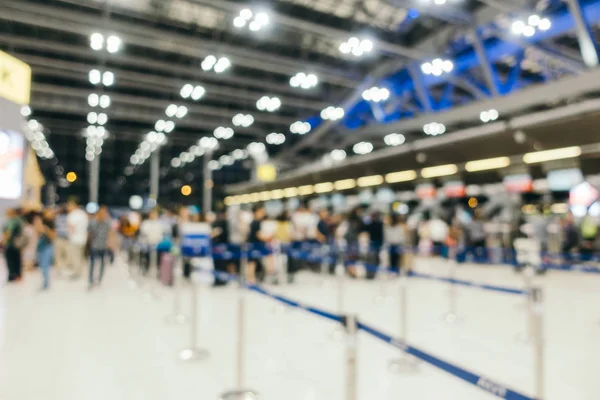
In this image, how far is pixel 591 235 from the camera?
14148mm

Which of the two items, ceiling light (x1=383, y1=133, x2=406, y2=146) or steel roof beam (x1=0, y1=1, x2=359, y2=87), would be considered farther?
ceiling light (x1=383, y1=133, x2=406, y2=146)

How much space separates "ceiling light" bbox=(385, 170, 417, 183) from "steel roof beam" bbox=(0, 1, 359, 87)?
3.97 metres

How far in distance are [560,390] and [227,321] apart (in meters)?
3.99

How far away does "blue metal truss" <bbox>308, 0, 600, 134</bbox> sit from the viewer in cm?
1077

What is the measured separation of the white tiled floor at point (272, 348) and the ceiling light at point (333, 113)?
11407 millimetres

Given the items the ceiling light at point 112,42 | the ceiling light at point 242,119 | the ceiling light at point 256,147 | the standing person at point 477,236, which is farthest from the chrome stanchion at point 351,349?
the ceiling light at point 256,147

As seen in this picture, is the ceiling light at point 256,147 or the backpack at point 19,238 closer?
the backpack at point 19,238

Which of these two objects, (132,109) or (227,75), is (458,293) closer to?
(227,75)

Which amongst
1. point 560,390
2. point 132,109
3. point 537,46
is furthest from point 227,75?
point 560,390

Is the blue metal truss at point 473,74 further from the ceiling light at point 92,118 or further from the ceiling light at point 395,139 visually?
the ceiling light at point 92,118

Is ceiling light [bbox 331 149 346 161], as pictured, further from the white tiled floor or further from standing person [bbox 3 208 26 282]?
the white tiled floor

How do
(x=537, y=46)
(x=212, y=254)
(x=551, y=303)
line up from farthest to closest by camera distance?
(x=537, y=46), (x=212, y=254), (x=551, y=303)

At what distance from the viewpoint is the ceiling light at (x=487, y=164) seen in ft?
45.9


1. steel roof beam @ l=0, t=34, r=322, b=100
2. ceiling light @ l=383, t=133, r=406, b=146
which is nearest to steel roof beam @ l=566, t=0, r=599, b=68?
steel roof beam @ l=0, t=34, r=322, b=100
